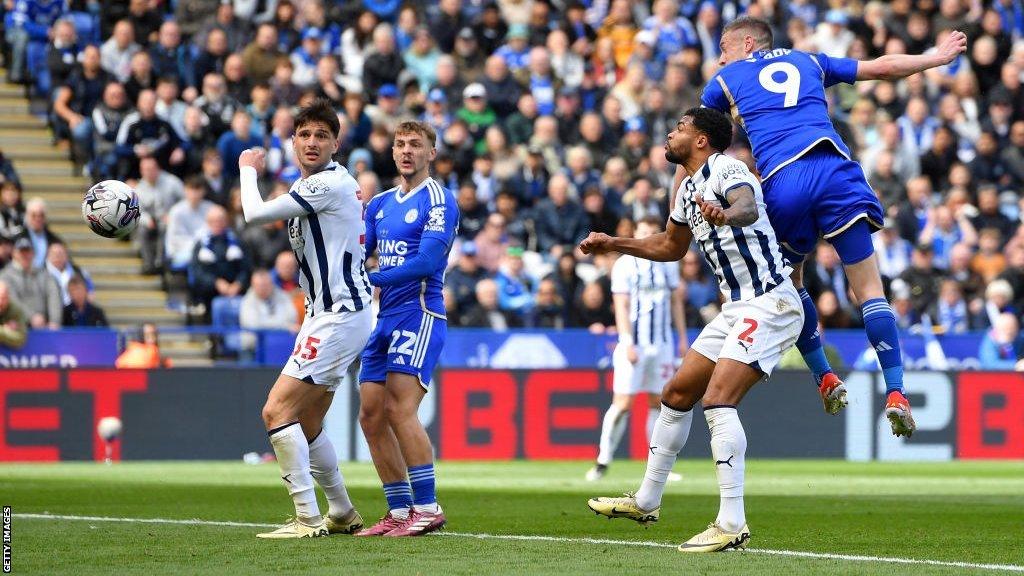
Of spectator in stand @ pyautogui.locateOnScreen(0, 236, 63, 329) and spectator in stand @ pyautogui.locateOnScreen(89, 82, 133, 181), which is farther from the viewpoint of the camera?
spectator in stand @ pyautogui.locateOnScreen(89, 82, 133, 181)

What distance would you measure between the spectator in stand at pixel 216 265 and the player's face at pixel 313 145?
10273 mm

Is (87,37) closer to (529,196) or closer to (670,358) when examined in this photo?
(529,196)

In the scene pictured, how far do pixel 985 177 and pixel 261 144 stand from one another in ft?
34.5

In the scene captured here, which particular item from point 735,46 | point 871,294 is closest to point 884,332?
point 871,294

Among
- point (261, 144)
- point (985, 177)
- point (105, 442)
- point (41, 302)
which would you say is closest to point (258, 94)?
point (261, 144)

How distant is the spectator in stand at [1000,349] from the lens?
65.2 ft

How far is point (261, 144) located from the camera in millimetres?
20984

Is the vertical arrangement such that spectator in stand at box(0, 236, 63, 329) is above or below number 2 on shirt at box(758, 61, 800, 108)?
below

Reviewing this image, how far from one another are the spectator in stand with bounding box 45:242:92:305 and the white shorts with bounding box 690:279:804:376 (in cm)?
1180

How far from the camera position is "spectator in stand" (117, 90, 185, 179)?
20.2 metres

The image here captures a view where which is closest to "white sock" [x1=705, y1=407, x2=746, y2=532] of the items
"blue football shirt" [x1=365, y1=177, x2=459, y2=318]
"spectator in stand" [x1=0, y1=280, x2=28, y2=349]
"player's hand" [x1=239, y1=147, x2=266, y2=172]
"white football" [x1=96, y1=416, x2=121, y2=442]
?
"blue football shirt" [x1=365, y1=177, x2=459, y2=318]

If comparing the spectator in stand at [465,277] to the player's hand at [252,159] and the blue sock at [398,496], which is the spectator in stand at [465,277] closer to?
the blue sock at [398,496]

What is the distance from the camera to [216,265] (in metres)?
19.5

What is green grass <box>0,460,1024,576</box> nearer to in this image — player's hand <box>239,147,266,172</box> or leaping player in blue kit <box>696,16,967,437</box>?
leaping player in blue kit <box>696,16,967,437</box>
